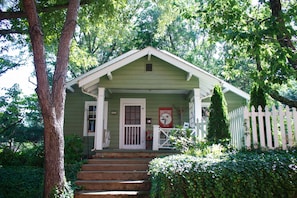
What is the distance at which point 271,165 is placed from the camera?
4.11m

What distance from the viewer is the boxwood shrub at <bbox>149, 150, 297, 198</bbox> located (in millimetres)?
3941

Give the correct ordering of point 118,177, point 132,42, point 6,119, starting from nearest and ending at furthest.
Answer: point 118,177 < point 6,119 < point 132,42

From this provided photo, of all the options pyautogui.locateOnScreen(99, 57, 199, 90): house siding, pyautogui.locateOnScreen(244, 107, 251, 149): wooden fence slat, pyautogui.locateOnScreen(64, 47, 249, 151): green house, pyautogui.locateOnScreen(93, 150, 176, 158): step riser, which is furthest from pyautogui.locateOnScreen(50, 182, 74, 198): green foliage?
pyautogui.locateOnScreen(244, 107, 251, 149): wooden fence slat

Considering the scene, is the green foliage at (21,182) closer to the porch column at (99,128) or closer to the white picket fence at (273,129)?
the porch column at (99,128)

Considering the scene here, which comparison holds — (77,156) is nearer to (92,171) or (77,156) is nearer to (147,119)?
(92,171)

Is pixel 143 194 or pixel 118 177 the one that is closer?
pixel 143 194

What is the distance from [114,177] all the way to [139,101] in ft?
15.6

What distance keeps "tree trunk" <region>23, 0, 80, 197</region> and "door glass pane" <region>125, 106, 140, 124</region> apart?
17.4 ft

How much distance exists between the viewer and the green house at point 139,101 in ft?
27.0

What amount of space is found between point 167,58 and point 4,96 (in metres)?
10.2

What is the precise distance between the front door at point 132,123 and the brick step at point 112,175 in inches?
146

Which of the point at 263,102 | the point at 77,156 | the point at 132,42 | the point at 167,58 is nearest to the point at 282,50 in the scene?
the point at 263,102

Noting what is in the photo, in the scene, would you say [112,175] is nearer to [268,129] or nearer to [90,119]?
[268,129]

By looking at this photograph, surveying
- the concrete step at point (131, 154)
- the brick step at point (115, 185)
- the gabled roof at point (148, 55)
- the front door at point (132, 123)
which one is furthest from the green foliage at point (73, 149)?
the front door at point (132, 123)
